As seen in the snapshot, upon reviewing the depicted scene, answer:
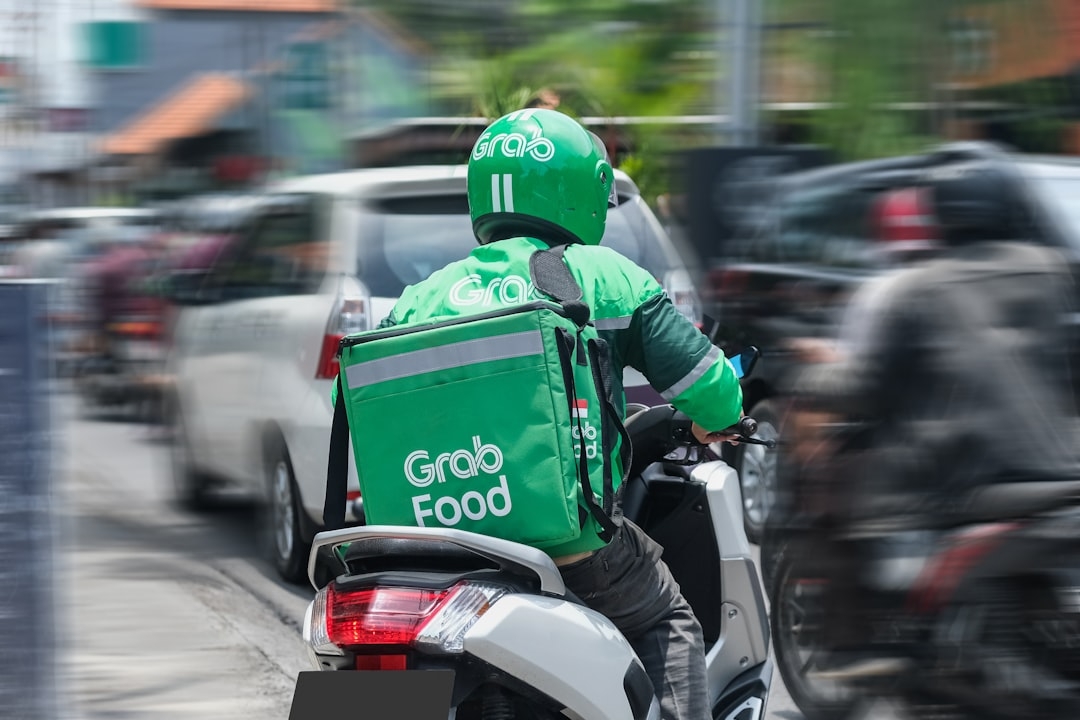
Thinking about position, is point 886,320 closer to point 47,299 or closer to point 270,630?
point 47,299

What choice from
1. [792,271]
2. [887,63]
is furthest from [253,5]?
[792,271]

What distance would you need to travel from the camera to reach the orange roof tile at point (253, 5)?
8070 mm

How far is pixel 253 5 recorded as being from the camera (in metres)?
11.6

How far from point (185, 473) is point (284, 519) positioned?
1996 mm

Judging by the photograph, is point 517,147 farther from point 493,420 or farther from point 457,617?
point 457,617

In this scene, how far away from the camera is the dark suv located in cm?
736

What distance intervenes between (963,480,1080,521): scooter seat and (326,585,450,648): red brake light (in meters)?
1.39

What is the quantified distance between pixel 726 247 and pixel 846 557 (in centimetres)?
520

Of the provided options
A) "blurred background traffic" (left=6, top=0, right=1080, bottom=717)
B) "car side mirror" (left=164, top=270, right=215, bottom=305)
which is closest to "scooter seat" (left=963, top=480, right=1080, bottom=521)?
"blurred background traffic" (left=6, top=0, right=1080, bottom=717)

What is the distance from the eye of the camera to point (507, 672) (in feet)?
8.96

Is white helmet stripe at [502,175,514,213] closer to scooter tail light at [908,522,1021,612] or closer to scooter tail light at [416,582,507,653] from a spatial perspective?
scooter tail light at [416,582,507,653]

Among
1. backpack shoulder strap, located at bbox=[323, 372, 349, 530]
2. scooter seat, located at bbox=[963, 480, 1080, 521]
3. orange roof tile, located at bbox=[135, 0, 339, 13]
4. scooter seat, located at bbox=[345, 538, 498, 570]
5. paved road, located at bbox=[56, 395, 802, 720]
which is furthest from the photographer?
orange roof tile, located at bbox=[135, 0, 339, 13]

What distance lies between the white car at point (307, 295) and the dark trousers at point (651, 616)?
10.1 ft

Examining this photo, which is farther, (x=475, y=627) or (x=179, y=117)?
(x=179, y=117)
